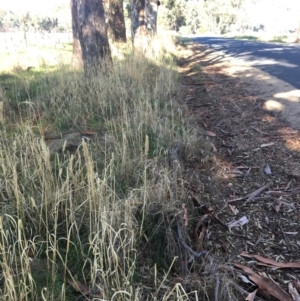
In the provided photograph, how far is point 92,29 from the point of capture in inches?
255

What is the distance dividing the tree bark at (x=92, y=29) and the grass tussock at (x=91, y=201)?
4.75ft

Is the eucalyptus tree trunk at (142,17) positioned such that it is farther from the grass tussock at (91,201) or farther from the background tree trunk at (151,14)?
the grass tussock at (91,201)

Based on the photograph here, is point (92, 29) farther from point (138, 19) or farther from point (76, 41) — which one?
point (138, 19)

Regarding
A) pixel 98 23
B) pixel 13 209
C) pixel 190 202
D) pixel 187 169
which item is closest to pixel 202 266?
pixel 190 202

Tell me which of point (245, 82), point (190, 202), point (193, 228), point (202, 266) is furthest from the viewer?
point (245, 82)

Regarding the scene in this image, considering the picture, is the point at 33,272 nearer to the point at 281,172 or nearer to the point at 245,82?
the point at 281,172

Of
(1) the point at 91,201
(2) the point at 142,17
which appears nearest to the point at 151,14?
(2) the point at 142,17

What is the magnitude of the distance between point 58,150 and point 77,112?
113cm

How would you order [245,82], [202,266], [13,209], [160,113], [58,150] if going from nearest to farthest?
[202,266] → [13,209] → [58,150] → [160,113] → [245,82]

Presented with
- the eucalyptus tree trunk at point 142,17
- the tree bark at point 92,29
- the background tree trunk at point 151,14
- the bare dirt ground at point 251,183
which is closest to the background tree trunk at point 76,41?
the tree bark at point 92,29

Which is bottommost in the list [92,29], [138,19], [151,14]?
[92,29]

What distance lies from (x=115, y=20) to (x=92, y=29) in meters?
6.81

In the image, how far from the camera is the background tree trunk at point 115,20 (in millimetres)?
12784

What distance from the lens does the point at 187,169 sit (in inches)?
128
